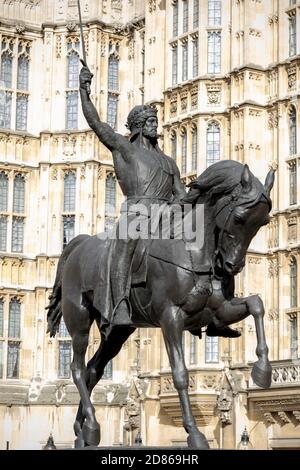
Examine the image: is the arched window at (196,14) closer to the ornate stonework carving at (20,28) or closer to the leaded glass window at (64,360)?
the ornate stonework carving at (20,28)

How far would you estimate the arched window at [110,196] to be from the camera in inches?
1185

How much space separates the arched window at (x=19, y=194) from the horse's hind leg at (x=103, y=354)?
21.2 meters

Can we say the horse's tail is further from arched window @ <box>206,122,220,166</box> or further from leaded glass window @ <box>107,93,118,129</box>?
leaded glass window @ <box>107,93,118,129</box>

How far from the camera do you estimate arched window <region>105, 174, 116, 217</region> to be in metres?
30.1

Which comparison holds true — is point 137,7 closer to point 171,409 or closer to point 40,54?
point 40,54

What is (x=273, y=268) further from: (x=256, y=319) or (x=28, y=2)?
(x=256, y=319)

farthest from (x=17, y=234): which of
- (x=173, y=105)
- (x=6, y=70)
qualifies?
(x=173, y=105)

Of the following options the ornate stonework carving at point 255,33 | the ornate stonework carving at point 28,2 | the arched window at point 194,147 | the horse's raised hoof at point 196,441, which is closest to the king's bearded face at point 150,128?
the horse's raised hoof at point 196,441

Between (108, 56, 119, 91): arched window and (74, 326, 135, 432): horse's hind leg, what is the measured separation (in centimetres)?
2249

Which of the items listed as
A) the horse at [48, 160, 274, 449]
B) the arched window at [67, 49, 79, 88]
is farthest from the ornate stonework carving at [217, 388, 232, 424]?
the horse at [48, 160, 274, 449]

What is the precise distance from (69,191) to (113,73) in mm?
4146

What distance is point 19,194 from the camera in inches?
1187

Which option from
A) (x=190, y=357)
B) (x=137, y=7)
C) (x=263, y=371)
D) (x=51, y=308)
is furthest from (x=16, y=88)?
(x=263, y=371)
